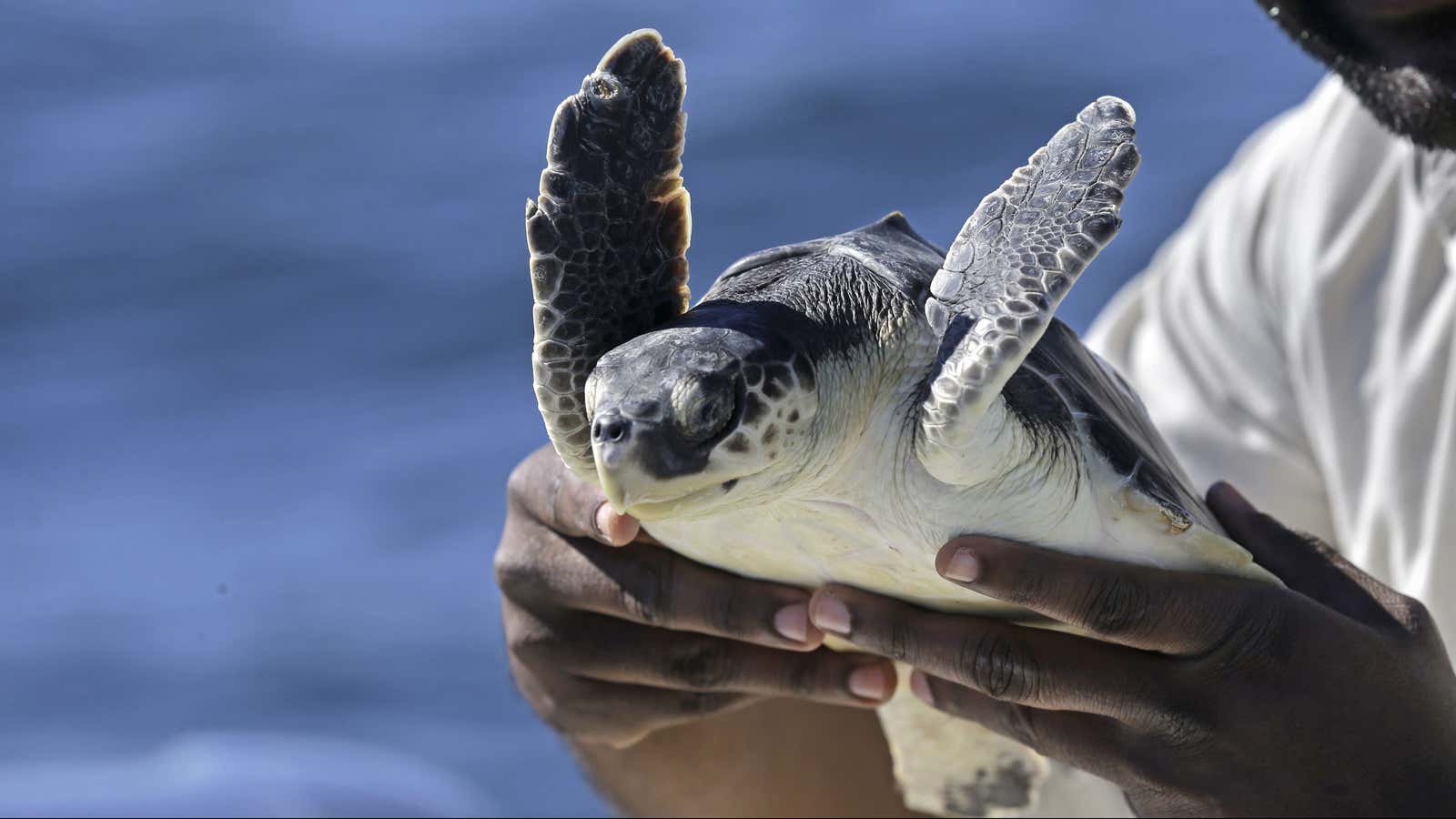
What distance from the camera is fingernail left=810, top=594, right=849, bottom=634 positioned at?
3.10 ft

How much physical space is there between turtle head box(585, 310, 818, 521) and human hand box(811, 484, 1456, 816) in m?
0.13

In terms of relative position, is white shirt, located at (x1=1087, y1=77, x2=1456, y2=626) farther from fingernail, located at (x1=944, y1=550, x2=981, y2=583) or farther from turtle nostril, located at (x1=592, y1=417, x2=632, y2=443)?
turtle nostril, located at (x1=592, y1=417, x2=632, y2=443)

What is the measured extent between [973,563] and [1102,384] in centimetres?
27

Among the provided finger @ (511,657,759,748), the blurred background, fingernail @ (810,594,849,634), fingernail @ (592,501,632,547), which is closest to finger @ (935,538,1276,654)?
fingernail @ (810,594,849,634)

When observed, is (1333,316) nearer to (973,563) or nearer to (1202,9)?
(973,563)

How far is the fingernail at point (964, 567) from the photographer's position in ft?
2.69

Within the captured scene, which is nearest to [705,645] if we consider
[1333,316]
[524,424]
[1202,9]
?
[1333,316]

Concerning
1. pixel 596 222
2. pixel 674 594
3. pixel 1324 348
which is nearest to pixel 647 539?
pixel 674 594

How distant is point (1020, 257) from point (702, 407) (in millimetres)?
207

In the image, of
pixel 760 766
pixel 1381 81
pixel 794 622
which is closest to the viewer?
pixel 794 622

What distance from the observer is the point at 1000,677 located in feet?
2.93

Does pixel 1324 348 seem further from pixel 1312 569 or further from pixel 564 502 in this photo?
pixel 564 502

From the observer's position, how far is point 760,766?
1.45 m

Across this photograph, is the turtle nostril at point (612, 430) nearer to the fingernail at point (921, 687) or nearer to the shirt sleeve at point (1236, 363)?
the fingernail at point (921, 687)
